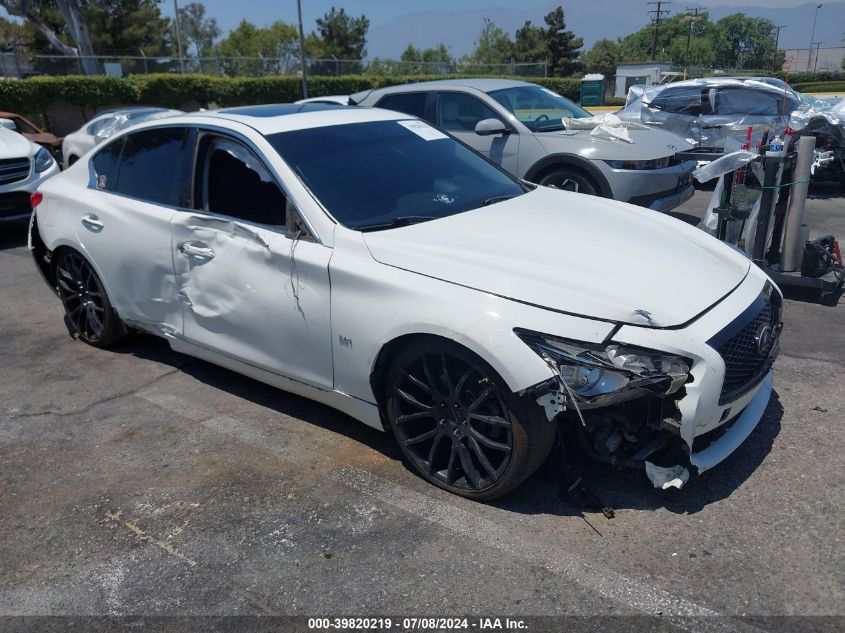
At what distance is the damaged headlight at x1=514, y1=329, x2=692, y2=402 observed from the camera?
2912mm

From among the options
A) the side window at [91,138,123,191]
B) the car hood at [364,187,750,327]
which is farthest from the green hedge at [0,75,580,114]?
the car hood at [364,187,750,327]

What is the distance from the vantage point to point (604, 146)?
25.6 feet

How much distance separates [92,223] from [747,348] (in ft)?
13.1

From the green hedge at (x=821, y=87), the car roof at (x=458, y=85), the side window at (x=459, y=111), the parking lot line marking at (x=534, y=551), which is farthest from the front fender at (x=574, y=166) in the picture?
the green hedge at (x=821, y=87)

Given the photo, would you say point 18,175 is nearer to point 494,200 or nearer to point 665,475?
point 494,200

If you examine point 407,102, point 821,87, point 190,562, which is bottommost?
point 821,87

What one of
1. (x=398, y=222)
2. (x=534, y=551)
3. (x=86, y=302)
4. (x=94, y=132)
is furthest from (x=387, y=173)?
(x=94, y=132)

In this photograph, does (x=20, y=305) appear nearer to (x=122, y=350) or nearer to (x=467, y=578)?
(x=122, y=350)

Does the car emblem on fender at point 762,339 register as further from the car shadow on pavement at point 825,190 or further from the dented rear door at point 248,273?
the car shadow on pavement at point 825,190

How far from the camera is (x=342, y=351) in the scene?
11.7 feet

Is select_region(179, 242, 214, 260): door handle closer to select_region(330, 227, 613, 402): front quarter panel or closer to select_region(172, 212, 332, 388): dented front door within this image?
select_region(172, 212, 332, 388): dented front door

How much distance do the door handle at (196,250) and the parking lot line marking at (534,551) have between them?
978 mm

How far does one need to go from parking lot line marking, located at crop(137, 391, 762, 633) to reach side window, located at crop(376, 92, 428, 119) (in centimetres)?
559

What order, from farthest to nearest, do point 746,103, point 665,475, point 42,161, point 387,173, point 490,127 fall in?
A: point 746,103, point 42,161, point 490,127, point 387,173, point 665,475
